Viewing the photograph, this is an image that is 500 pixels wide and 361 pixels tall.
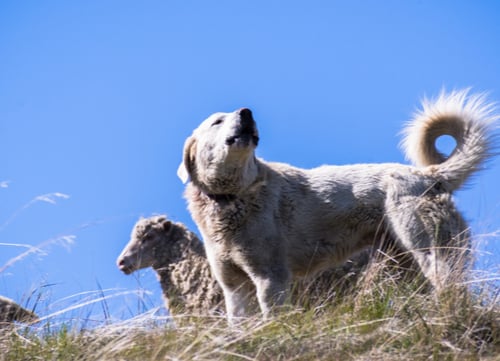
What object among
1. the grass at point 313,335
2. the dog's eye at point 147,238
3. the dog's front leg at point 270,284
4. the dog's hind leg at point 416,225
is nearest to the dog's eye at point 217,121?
the dog's front leg at point 270,284

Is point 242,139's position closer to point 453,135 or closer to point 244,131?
point 244,131

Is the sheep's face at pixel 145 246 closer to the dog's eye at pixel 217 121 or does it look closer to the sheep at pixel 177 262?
the sheep at pixel 177 262

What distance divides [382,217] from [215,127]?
1.69 metres

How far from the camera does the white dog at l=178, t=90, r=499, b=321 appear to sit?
314 inches

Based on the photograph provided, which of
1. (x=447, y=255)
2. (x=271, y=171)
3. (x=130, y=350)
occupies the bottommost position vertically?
(x=130, y=350)

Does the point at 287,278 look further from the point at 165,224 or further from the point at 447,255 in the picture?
the point at 165,224

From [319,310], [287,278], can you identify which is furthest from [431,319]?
[287,278]

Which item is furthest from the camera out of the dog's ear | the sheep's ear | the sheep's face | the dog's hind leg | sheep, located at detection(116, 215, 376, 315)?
the sheep's ear

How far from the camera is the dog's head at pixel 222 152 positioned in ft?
26.4

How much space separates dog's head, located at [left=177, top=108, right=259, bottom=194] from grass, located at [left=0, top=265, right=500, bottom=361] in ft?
7.89

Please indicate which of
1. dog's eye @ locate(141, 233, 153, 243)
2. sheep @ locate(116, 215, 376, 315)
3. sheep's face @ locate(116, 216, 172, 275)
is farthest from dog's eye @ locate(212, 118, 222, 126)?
dog's eye @ locate(141, 233, 153, 243)

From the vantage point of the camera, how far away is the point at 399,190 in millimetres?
8258

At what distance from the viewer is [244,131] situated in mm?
8062

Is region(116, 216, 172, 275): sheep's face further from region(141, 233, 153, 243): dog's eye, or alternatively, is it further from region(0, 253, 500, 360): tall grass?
region(0, 253, 500, 360): tall grass
